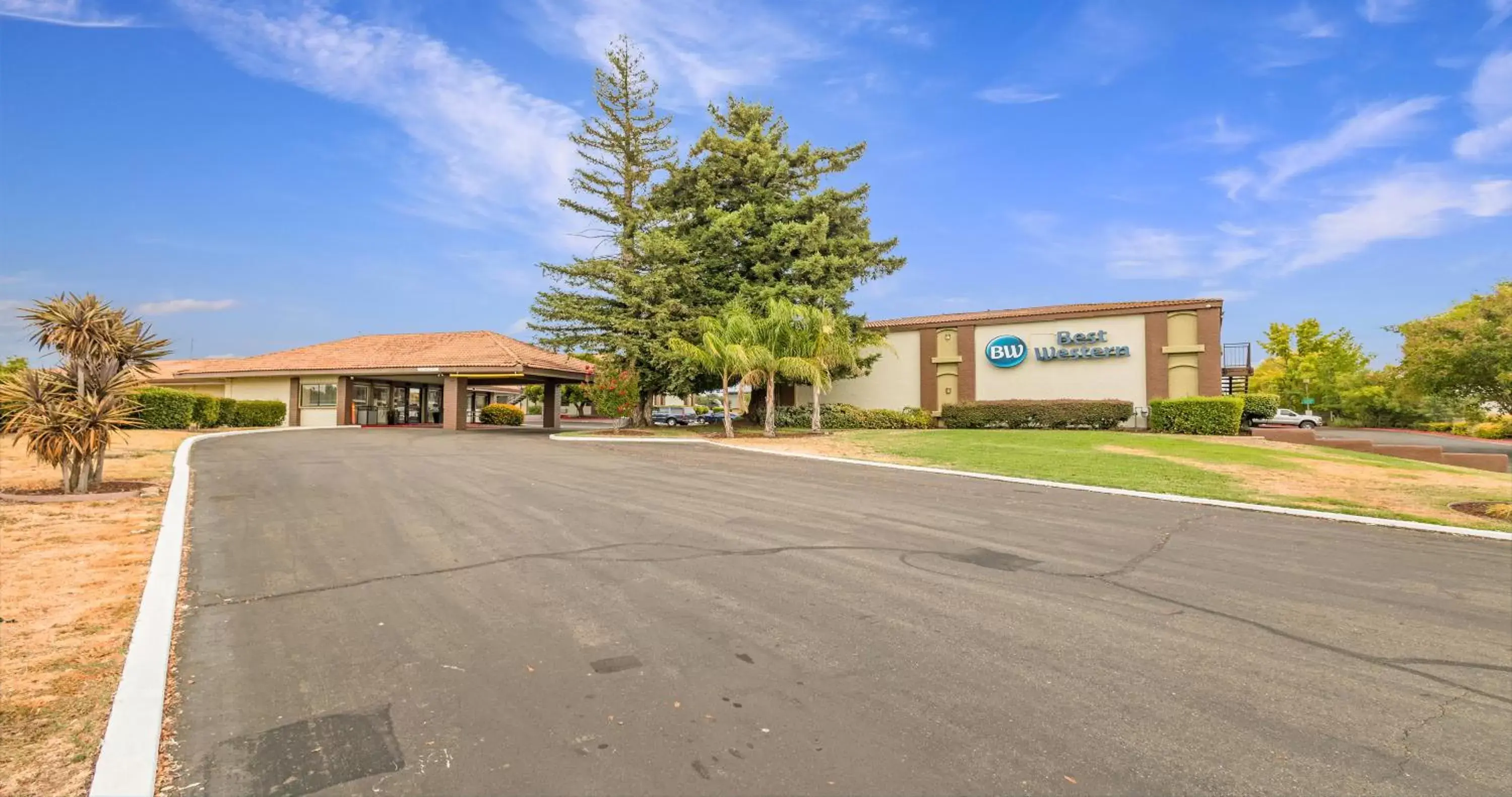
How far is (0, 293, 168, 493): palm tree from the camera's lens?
995 centimetres

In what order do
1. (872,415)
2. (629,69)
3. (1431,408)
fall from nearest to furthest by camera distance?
(872,415) < (629,69) < (1431,408)

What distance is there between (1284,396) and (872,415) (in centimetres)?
3820

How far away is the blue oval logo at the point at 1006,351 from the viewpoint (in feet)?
88.4

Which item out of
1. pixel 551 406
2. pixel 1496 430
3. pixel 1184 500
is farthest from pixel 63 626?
pixel 1496 430

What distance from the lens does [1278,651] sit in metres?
4.50

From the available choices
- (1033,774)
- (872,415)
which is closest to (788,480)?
(1033,774)

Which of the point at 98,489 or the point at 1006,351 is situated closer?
the point at 98,489

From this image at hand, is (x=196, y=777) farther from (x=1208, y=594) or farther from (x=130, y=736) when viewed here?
(x=1208, y=594)

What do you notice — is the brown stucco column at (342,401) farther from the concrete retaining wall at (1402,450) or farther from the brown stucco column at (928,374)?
the concrete retaining wall at (1402,450)

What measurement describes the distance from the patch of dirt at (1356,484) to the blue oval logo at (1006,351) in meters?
11.0

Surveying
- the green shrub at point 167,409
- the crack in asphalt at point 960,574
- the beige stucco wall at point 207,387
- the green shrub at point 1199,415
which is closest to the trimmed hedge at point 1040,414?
the green shrub at point 1199,415

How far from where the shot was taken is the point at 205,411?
27484 mm

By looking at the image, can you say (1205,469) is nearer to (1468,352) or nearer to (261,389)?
(1468,352)

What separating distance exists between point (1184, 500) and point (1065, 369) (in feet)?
54.3
